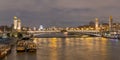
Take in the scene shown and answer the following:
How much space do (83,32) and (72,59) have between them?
123726mm

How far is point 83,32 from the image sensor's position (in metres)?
159

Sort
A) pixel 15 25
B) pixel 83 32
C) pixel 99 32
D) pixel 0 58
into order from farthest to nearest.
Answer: pixel 99 32 < pixel 83 32 < pixel 15 25 < pixel 0 58

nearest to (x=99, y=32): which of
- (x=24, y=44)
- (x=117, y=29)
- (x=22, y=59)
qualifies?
(x=117, y=29)

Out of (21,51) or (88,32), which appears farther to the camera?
(88,32)

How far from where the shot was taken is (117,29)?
589ft

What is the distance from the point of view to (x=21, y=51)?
155 feet

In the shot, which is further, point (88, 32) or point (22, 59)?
point (88, 32)

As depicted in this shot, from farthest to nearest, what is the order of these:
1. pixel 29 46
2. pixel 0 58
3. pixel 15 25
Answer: pixel 15 25 → pixel 29 46 → pixel 0 58

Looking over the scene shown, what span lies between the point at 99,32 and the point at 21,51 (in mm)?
130278

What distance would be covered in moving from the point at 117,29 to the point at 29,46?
136m

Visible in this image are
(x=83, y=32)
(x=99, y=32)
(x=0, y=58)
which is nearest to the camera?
(x=0, y=58)

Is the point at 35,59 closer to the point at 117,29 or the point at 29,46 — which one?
the point at 29,46

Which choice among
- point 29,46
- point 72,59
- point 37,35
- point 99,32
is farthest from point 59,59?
point 99,32

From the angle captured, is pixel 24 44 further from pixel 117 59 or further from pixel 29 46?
pixel 117 59
